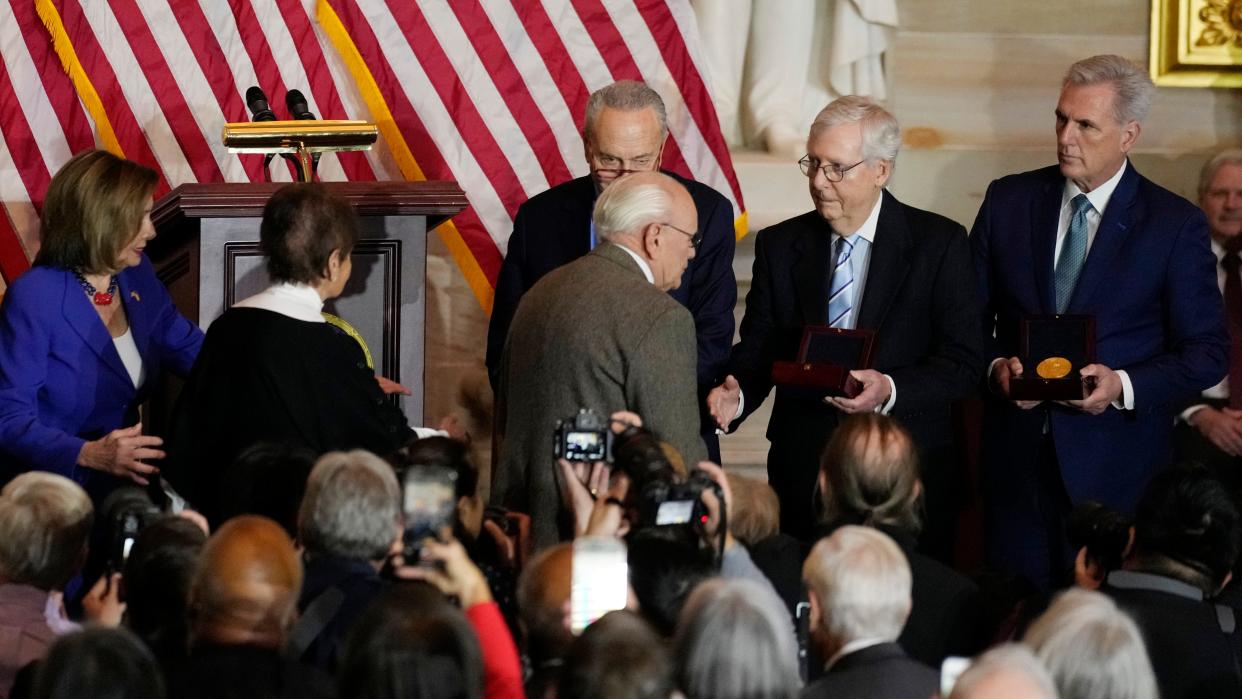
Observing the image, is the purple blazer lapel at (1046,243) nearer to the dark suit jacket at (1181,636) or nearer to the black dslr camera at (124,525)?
the dark suit jacket at (1181,636)

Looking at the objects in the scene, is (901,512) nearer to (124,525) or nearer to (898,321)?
(898,321)

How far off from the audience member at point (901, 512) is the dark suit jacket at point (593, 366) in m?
0.35

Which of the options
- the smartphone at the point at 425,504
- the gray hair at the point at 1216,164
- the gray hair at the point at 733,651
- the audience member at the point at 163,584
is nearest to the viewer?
the gray hair at the point at 733,651

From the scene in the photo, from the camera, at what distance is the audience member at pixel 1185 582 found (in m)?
3.77

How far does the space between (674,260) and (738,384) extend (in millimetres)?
835

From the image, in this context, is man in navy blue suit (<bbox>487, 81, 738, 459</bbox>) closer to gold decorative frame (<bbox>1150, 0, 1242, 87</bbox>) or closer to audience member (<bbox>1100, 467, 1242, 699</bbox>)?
audience member (<bbox>1100, 467, 1242, 699</bbox>)

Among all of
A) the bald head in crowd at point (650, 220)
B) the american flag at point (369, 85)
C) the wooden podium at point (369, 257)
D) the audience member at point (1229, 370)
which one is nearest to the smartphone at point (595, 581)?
the bald head in crowd at point (650, 220)

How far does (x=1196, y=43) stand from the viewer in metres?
7.74

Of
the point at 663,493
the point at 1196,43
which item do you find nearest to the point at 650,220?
the point at 663,493

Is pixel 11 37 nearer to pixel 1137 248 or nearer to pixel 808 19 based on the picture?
pixel 808 19

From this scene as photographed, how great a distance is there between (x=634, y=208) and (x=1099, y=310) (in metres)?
1.59

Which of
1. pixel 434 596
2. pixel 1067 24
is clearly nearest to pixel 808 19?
pixel 1067 24

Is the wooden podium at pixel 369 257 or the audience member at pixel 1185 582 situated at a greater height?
the wooden podium at pixel 369 257

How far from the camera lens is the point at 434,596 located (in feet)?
10.2
